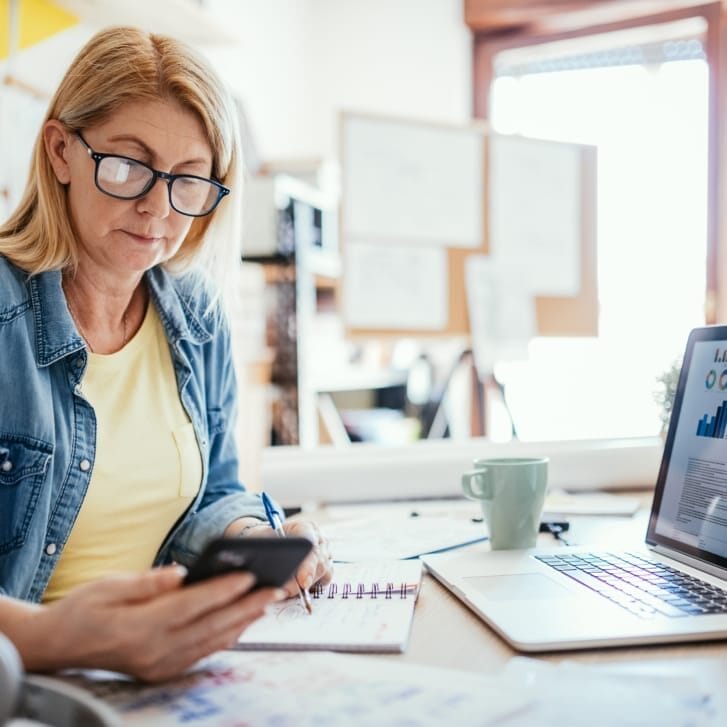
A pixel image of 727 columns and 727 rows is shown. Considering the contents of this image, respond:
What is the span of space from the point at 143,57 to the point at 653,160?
116 inches

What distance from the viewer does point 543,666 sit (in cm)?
56

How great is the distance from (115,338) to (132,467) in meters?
0.17

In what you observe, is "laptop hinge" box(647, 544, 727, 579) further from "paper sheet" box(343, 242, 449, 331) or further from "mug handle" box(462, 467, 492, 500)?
"paper sheet" box(343, 242, 449, 331)

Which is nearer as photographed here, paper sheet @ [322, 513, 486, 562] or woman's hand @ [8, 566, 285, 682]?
woman's hand @ [8, 566, 285, 682]

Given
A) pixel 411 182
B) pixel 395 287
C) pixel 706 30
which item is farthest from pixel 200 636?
pixel 706 30

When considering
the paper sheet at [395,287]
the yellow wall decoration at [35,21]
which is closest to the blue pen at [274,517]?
the yellow wall decoration at [35,21]

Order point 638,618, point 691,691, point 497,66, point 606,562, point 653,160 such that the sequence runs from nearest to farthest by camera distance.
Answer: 1. point 691,691
2. point 638,618
3. point 606,562
4. point 653,160
5. point 497,66

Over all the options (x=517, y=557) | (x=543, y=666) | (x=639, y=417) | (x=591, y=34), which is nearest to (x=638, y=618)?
(x=543, y=666)

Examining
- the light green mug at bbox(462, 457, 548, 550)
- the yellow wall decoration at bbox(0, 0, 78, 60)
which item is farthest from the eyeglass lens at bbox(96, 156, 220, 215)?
the yellow wall decoration at bbox(0, 0, 78, 60)

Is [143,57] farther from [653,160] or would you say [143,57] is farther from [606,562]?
[653,160]

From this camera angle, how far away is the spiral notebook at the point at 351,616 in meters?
0.62

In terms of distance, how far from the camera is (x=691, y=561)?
2.64ft

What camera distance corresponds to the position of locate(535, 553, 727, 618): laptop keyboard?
0.67 m

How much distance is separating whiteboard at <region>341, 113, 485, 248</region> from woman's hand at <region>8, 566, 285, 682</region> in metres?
1.93
